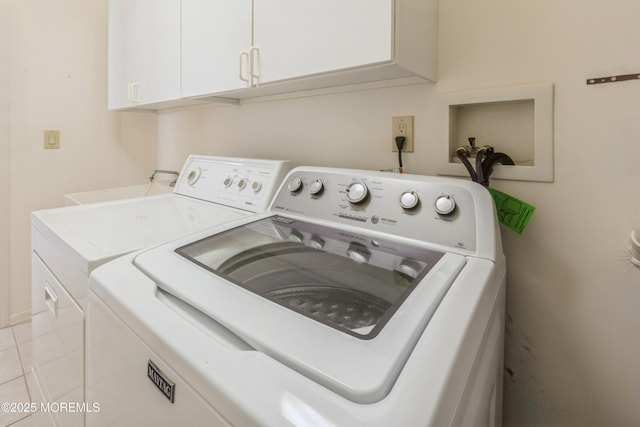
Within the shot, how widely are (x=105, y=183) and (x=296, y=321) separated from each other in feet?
7.94

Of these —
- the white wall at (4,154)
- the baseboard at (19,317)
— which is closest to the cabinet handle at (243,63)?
the white wall at (4,154)

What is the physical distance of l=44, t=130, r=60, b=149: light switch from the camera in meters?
2.17

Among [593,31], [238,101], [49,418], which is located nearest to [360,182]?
[593,31]

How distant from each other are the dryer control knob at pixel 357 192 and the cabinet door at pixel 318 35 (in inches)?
12.7

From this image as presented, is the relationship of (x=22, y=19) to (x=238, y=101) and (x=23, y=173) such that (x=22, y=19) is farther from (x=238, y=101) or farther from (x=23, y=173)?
(x=238, y=101)

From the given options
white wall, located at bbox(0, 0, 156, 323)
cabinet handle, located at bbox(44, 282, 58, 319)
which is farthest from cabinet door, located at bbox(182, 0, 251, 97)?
white wall, located at bbox(0, 0, 156, 323)

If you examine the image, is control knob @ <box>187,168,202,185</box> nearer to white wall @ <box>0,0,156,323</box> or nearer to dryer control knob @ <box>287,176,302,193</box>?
dryer control knob @ <box>287,176,302,193</box>

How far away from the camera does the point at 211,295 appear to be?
2.03ft

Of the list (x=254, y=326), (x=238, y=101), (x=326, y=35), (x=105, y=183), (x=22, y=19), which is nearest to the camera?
(x=254, y=326)

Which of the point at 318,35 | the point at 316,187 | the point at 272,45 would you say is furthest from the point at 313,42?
the point at 316,187

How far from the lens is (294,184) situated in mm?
1149

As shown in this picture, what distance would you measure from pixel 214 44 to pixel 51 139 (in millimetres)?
1596

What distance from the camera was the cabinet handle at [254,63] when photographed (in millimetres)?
Result: 1142

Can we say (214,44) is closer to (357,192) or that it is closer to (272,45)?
(272,45)
